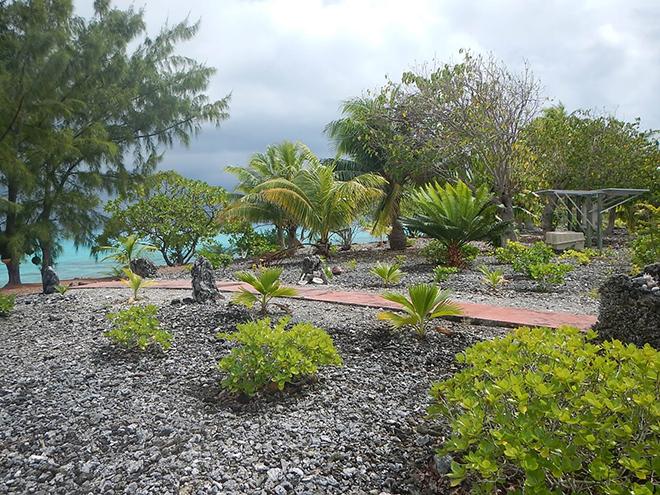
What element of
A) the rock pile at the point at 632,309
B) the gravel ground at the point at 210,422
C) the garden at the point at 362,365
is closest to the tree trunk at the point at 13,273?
Answer: the garden at the point at 362,365

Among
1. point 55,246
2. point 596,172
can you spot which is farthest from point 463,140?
point 55,246

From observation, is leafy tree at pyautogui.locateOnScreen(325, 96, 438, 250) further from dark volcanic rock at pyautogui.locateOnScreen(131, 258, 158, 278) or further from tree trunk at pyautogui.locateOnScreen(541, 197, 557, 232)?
tree trunk at pyautogui.locateOnScreen(541, 197, 557, 232)

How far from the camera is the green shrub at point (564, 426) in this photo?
5.21 ft

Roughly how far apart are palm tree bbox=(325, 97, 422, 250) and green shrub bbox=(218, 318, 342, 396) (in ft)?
38.0

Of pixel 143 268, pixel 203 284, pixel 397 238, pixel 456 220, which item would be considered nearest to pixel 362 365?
pixel 203 284

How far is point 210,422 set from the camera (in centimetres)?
290

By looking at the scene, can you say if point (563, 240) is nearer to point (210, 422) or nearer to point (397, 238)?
point (397, 238)

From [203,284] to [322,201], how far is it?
23.3ft

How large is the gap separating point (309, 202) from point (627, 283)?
969cm

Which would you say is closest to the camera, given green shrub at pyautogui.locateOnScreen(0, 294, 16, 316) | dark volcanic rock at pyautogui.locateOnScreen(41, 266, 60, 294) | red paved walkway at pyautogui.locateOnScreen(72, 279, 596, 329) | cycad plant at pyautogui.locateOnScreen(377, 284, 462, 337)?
cycad plant at pyautogui.locateOnScreen(377, 284, 462, 337)

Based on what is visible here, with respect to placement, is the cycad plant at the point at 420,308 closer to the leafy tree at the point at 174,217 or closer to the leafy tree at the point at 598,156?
the leafy tree at the point at 174,217

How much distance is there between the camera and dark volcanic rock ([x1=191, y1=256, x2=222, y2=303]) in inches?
233

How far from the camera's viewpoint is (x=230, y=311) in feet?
17.2

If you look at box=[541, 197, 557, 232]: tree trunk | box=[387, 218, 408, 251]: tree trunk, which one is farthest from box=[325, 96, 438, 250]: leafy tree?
box=[541, 197, 557, 232]: tree trunk
